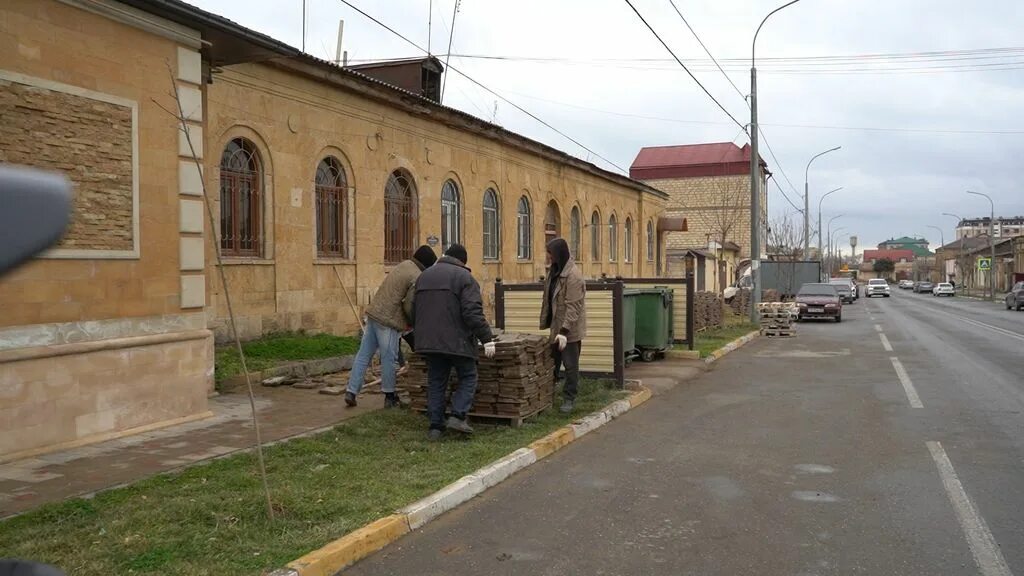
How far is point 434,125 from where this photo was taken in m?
18.1

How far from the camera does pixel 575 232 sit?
27.6m

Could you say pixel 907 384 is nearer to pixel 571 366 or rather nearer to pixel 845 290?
pixel 571 366

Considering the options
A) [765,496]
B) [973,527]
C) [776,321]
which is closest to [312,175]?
[765,496]

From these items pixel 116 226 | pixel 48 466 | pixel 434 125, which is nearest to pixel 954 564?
pixel 48 466

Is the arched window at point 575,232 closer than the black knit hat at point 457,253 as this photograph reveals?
No

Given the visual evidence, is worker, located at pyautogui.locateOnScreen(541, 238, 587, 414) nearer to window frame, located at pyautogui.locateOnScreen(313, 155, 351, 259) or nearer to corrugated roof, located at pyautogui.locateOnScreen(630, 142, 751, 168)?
window frame, located at pyautogui.locateOnScreen(313, 155, 351, 259)

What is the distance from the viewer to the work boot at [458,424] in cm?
766

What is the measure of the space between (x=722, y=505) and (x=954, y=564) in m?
1.59

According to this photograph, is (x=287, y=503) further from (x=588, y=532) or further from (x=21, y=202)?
(x=21, y=202)

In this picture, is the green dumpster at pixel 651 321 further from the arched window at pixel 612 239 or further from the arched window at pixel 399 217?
the arched window at pixel 612 239

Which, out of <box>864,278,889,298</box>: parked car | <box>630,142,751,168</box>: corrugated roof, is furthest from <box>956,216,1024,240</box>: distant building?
<box>630,142,751,168</box>: corrugated roof

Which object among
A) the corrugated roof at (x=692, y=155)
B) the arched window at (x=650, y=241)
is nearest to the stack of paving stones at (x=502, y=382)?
the arched window at (x=650, y=241)

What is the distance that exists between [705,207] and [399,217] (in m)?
46.1

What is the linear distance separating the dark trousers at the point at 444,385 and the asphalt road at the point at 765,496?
970mm
